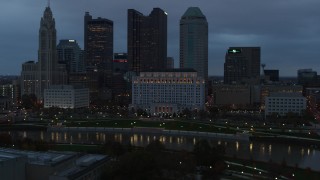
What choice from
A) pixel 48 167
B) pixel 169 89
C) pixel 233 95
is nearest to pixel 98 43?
pixel 233 95

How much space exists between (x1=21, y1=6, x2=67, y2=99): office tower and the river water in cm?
4352

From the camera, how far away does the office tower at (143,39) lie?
13050 centimetres

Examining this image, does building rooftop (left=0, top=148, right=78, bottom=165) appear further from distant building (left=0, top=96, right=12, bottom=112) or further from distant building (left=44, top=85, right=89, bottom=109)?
distant building (left=44, top=85, right=89, bottom=109)

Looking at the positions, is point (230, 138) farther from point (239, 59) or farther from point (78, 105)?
point (239, 59)

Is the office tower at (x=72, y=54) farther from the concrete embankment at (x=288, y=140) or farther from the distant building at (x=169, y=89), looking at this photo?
the concrete embankment at (x=288, y=140)

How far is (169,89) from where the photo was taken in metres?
70.2

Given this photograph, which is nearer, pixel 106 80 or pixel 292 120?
pixel 292 120

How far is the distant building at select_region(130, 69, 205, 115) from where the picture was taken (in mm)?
69312

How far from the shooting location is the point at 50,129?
45.2 metres

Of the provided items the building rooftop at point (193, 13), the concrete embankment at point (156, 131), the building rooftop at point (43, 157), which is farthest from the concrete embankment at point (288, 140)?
the building rooftop at point (193, 13)

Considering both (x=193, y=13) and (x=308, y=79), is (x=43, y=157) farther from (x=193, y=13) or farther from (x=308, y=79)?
(x=308, y=79)

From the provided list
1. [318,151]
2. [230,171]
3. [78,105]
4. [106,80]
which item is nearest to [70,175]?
[230,171]

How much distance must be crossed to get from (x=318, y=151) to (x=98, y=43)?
104929mm

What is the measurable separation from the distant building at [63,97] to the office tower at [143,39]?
55517mm
